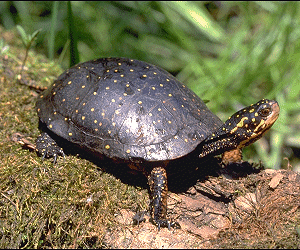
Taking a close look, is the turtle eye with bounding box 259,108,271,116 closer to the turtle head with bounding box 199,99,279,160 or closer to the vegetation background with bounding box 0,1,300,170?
the turtle head with bounding box 199,99,279,160

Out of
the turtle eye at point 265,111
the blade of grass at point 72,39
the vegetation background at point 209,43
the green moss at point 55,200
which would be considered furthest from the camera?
the vegetation background at point 209,43

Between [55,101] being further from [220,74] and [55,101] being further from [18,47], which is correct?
[220,74]

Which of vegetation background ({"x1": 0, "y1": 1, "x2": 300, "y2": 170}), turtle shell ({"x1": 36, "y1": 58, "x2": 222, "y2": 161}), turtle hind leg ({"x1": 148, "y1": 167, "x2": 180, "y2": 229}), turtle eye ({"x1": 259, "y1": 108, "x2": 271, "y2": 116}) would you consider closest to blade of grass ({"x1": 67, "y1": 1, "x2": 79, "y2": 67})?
vegetation background ({"x1": 0, "y1": 1, "x2": 300, "y2": 170})

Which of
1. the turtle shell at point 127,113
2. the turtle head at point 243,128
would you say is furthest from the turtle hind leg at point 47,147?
the turtle head at point 243,128

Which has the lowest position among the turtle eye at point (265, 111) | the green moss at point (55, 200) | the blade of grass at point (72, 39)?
the green moss at point (55, 200)

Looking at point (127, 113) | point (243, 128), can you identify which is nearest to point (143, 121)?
point (127, 113)

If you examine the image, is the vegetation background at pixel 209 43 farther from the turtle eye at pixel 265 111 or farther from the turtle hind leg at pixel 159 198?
the turtle hind leg at pixel 159 198
